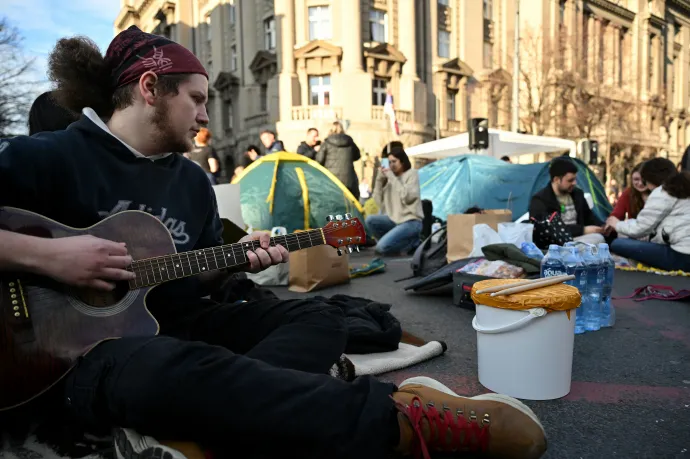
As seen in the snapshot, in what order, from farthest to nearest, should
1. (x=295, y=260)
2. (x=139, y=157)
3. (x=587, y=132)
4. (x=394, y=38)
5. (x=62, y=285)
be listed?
(x=587, y=132) < (x=394, y=38) < (x=295, y=260) < (x=139, y=157) < (x=62, y=285)

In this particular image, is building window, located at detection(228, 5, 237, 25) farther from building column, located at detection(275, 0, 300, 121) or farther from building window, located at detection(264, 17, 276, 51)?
building column, located at detection(275, 0, 300, 121)

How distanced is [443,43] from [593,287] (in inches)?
940

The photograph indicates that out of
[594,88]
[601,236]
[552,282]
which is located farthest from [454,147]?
[594,88]

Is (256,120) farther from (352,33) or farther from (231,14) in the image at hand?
(231,14)

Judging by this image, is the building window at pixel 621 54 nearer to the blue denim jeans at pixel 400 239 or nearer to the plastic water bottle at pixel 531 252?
the blue denim jeans at pixel 400 239

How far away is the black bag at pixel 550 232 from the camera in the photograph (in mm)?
4727

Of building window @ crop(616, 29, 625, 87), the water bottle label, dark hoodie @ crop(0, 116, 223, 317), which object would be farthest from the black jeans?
building window @ crop(616, 29, 625, 87)

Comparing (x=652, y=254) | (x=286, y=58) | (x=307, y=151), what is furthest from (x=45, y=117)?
(x=286, y=58)

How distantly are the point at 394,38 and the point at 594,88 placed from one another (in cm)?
1176

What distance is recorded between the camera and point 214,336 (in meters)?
1.76

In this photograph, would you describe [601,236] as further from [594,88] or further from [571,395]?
[594,88]

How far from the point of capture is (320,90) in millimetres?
21656

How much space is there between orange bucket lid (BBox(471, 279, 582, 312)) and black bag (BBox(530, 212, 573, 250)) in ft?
9.82

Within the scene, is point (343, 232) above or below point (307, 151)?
below
